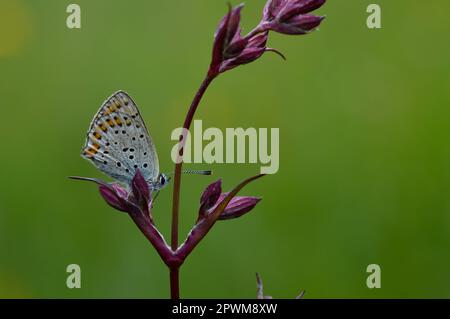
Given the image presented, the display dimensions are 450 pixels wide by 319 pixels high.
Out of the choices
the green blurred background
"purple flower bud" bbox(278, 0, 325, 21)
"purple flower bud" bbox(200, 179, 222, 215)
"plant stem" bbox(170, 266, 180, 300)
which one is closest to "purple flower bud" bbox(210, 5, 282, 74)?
"purple flower bud" bbox(278, 0, 325, 21)

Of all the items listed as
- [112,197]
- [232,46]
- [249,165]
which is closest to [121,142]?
→ [112,197]

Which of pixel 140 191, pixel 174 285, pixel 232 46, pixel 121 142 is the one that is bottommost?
pixel 174 285

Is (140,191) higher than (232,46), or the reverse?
(232,46)

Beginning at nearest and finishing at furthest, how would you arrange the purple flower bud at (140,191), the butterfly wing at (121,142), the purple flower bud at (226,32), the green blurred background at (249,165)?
the purple flower bud at (226,32) → the purple flower bud at (140,191) → the butterfly wing at (121,142) → the green blurred background at (249,165)

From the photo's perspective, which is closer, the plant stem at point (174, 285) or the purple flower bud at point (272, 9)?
the plant stem at point (174, 285)

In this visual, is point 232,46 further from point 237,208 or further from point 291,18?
point 237,208

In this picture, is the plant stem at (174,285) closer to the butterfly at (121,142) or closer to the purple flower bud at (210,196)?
the purple flower bud at (210,196)

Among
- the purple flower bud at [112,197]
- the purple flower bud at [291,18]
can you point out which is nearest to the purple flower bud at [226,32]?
the purple flower bud at [291,18]
